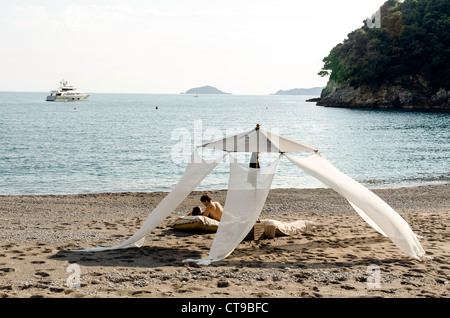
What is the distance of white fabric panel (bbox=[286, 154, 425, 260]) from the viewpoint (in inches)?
314

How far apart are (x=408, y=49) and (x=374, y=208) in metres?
87.8

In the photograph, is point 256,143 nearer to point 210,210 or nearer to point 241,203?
point 241,203

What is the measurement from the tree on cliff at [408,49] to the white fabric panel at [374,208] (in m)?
83.4

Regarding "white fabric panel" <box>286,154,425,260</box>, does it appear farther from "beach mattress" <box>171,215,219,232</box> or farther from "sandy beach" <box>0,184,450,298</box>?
"beach mattress" <box>171,215,219,232</box>

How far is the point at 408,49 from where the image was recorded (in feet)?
284

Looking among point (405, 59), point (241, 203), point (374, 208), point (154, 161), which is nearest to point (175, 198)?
point (241, 203)

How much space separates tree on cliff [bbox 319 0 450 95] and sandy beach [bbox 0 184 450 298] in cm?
8009

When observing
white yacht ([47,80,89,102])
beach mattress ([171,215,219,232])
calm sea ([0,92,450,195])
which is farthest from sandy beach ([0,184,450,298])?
white yacht ([47,80,89,102])

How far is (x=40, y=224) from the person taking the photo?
1124 cm

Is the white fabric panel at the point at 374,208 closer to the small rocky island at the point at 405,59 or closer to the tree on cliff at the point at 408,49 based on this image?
the small rocky island at the point at 405,59

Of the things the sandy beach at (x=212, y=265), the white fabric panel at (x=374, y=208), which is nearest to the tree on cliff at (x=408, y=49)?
the sandy beach at (x=212, y=265)
